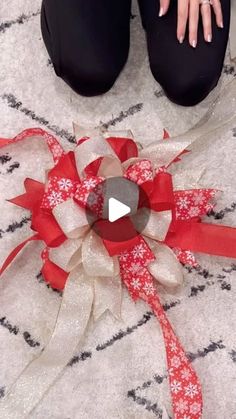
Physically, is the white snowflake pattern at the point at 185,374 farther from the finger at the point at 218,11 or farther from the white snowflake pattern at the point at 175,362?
the finger at the point at 218,11

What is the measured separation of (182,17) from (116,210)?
30 cm

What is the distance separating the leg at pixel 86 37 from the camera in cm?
102

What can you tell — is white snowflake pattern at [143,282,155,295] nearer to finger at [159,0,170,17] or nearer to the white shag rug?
the white shag rug

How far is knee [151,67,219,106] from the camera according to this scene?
40.4 inches

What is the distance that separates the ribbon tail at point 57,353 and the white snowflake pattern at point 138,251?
3.2 inches

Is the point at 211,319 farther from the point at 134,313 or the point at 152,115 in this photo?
the point at 152,115

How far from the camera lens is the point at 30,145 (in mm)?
1076

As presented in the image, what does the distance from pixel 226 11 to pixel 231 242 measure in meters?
0.35

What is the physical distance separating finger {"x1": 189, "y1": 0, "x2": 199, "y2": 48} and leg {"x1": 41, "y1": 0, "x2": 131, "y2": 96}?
11cm

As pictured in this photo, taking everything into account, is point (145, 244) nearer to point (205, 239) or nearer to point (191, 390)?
point (205, 239)

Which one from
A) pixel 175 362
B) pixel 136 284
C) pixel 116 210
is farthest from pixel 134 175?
pixel 175 362

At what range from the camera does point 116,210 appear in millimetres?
957
